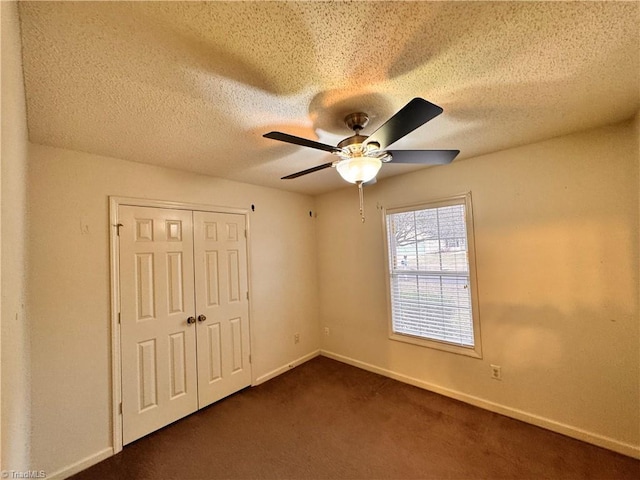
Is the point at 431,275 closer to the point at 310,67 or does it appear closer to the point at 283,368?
the point at 283,368

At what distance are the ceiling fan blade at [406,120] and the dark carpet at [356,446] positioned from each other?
7.25ft

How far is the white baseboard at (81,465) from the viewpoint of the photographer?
1862 millimetres

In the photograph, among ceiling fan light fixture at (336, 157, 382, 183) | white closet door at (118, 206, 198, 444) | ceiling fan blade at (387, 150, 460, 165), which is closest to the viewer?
ceiling fan light fixture at (336, 157, 382, 183)

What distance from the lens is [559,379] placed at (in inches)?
85.4

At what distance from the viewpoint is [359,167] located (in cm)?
145

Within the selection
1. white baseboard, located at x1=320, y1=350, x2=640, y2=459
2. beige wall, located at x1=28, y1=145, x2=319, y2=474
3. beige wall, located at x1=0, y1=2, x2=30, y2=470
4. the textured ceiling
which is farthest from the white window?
beige wall, located at x1=0, y1=2, x2=30, y2=470

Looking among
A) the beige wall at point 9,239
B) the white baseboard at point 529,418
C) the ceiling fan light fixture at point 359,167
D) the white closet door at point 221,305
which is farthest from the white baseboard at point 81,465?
the ceiling fan light fixture at point 359,167

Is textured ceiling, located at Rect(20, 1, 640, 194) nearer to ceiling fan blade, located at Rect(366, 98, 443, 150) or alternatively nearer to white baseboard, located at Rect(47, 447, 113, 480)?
ceiling fan blade, located at Rect(366, 98, 443, 150)

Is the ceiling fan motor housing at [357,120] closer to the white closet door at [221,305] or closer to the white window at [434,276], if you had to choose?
the white window at [434,276]

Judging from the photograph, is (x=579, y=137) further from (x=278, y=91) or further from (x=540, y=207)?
(x=278, y=91)

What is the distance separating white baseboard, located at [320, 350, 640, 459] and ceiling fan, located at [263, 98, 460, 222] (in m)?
2.32

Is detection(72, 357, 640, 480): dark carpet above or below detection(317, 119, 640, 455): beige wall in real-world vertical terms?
below

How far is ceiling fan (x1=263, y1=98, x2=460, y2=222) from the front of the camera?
118 centimetres

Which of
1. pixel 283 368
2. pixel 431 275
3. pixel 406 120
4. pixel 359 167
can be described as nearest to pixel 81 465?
pixel 283 368
